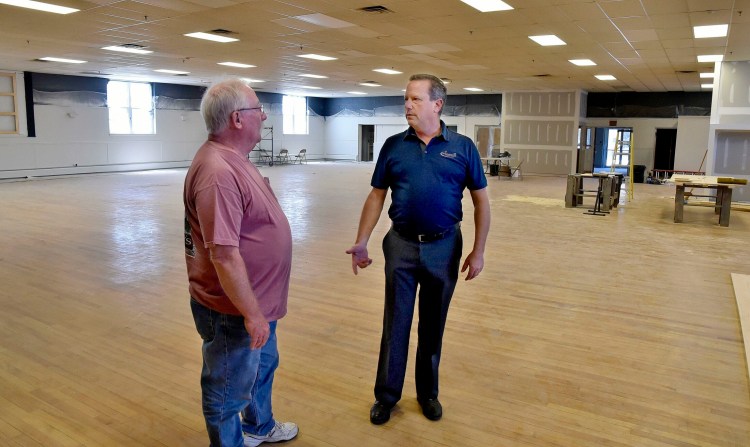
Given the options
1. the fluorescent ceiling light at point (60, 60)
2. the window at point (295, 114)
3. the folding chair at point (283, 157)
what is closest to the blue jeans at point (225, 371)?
the fluorescent ceiling light at point (60, 60)

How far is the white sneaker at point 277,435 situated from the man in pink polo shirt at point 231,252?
1.04ft

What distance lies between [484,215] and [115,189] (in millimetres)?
12539

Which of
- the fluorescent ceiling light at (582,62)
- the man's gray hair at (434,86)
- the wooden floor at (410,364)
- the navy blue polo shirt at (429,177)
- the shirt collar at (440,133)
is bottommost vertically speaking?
the wooden floor at (410,364)

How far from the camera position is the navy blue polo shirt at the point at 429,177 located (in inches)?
95.4

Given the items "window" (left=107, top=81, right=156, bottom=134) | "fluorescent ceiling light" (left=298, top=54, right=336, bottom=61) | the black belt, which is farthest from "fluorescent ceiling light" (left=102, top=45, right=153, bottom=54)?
the black belt

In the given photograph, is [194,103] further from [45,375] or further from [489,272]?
[45,375]

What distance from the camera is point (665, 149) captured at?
2064 cm

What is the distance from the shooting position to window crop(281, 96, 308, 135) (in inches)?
1015

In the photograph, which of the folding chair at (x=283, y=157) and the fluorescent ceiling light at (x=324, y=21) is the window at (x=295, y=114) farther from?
the fluorescent ceiling light at (x=324, y=21)

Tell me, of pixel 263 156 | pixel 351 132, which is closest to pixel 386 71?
pixel 263 156

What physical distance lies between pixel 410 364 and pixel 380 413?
2.56 ft

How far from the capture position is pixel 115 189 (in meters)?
13.2

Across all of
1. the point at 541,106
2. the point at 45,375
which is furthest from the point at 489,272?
the point at 541,106

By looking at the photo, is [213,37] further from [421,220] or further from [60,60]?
[421,220]
